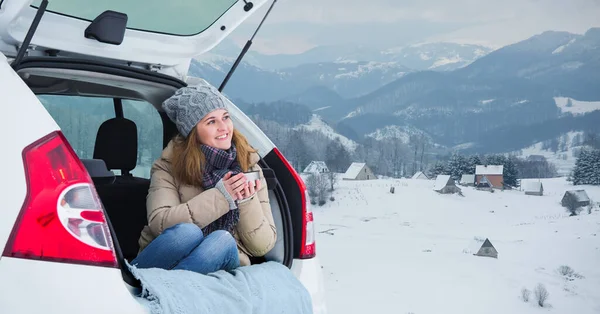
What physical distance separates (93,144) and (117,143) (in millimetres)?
172

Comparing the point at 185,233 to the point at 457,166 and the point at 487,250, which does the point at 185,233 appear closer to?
the point at 487,250

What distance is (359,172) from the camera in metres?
26.6

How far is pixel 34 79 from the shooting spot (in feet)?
8.58

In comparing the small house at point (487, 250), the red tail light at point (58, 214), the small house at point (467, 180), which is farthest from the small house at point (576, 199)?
the red tail light at point (58, 214)

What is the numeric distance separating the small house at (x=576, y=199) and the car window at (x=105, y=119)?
24351 mm

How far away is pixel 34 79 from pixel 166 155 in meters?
0.72

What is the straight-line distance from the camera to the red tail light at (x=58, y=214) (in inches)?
52.4

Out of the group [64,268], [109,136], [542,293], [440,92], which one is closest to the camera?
[64,268]

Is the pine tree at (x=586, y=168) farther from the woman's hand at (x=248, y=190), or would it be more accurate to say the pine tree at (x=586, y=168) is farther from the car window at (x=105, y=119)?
the woman's hand at (x=248, y=190)

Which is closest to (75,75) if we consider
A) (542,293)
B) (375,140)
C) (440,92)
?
(542,293)

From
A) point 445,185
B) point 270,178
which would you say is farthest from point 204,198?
point 445,185

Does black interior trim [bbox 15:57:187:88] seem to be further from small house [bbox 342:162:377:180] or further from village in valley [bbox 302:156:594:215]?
small house [bbox 342:162:377:180]

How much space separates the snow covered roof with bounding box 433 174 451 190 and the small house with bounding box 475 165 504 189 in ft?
4.80

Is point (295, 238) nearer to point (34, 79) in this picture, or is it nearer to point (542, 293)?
point (34, 79)
